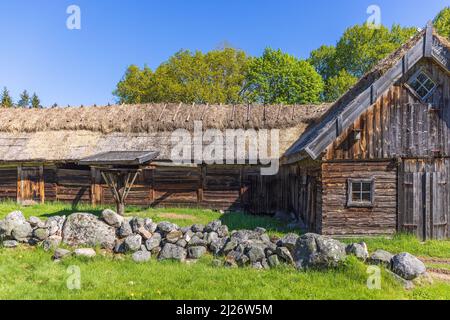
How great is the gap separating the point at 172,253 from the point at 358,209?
6.73 m

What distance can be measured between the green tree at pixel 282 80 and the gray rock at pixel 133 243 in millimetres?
29163

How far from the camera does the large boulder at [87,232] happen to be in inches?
359

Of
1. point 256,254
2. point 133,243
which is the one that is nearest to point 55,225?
point 133,243

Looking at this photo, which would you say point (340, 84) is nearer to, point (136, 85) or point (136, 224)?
point (136, 85)

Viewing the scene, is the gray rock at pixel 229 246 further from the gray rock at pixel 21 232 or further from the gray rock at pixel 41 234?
the gray rock at pixel 21 232

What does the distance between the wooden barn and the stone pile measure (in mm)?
3865

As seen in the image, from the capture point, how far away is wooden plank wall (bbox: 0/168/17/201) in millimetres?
19812

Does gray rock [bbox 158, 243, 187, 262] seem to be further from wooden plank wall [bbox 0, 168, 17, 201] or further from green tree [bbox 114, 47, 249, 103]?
green tree [bbox 114, 47, 249, 103]

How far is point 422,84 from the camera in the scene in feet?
38.0

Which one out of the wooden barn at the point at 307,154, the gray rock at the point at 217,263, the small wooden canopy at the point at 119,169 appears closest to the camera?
the gray rock at the point at 217,263

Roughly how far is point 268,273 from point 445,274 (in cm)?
429

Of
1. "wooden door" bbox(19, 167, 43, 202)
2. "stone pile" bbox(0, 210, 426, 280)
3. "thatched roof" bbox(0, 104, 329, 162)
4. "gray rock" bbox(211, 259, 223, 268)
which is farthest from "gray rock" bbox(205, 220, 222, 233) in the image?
"wooden door" bbox(19, 167, 43, 202)

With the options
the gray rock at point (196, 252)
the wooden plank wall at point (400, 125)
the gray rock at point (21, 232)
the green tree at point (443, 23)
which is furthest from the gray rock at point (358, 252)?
the green tree at point (443, 23)
